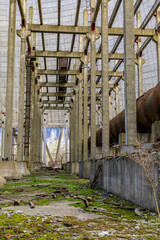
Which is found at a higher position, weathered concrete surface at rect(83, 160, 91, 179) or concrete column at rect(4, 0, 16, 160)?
concrete column at rect(4, 0, 16, 160)

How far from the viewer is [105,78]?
47.0ft

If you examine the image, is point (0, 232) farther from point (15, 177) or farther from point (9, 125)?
point (9, 125)

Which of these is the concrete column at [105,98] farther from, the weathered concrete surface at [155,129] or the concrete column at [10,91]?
the concrete column at [10,91]

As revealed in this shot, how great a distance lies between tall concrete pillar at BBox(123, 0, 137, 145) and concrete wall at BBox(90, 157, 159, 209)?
1406 millimetres

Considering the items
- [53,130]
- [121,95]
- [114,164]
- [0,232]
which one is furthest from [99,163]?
[53,130]

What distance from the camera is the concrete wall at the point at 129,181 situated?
5387 millimetres

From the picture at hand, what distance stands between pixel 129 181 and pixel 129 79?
15.3 ft

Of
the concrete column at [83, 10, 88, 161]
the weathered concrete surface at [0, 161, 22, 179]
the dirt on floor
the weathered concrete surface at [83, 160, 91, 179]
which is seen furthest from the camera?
the concrete column at [83, 10, 88, 161]

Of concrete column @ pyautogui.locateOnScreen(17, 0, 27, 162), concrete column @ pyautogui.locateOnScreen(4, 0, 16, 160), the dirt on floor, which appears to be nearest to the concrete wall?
the dirt on floor

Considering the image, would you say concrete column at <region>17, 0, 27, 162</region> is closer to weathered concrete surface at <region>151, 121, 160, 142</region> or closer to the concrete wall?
the concrete wall

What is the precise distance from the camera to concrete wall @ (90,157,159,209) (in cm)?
539

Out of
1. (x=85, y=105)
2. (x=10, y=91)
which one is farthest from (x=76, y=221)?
(x=85, y=105)

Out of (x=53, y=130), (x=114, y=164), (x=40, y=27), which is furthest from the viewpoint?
(x=53, y=130)

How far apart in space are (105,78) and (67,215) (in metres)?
9.86
